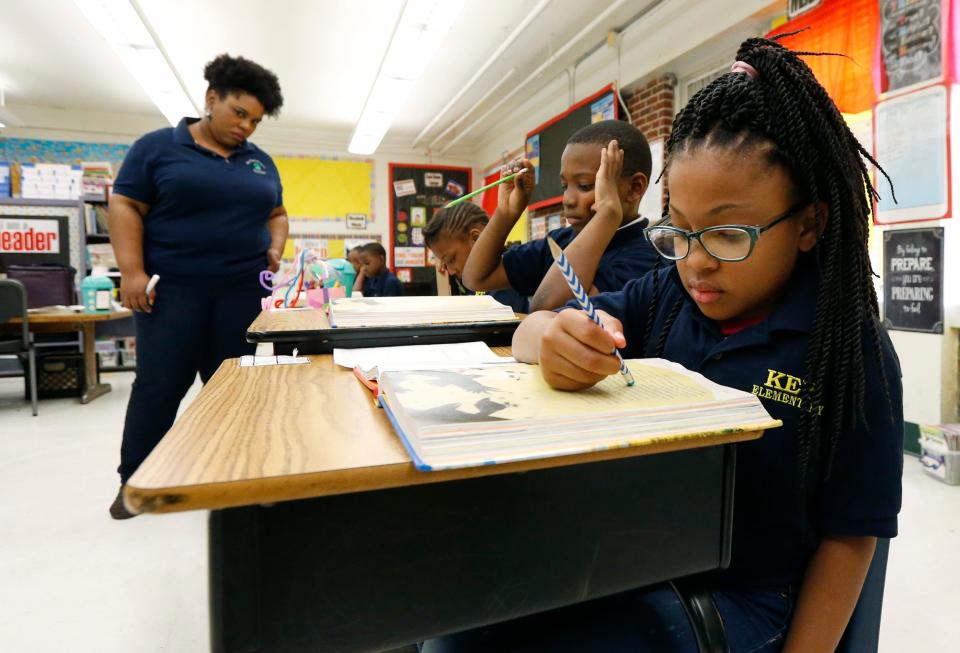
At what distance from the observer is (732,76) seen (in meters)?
0.67

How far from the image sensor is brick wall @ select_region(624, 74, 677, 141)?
4.18m

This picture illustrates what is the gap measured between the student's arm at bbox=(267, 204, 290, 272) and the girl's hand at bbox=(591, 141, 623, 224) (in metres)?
1.15

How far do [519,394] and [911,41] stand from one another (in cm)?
296

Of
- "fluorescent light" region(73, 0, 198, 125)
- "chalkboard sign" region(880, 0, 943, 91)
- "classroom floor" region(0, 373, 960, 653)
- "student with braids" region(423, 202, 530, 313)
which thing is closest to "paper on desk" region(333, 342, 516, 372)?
"classroom floor" region(0, 373, 960, 653)

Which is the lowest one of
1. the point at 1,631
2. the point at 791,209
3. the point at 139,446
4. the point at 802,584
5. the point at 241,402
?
the point at 1,631

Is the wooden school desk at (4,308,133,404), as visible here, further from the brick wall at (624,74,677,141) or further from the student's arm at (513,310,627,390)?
the brick wall at (624,74,677,141)

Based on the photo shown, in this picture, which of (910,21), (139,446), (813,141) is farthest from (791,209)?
(910,21)

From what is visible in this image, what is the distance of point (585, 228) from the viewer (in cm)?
134

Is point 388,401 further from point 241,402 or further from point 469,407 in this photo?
point 241,402

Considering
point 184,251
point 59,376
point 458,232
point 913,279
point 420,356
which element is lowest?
point 59,376

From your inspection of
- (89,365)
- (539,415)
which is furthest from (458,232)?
(89,365)

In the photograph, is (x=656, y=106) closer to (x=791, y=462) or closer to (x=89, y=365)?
(x=791, y=462)

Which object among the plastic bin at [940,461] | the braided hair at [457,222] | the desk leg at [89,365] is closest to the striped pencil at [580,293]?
the braided hair at [457,222]

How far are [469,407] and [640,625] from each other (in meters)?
0.32
